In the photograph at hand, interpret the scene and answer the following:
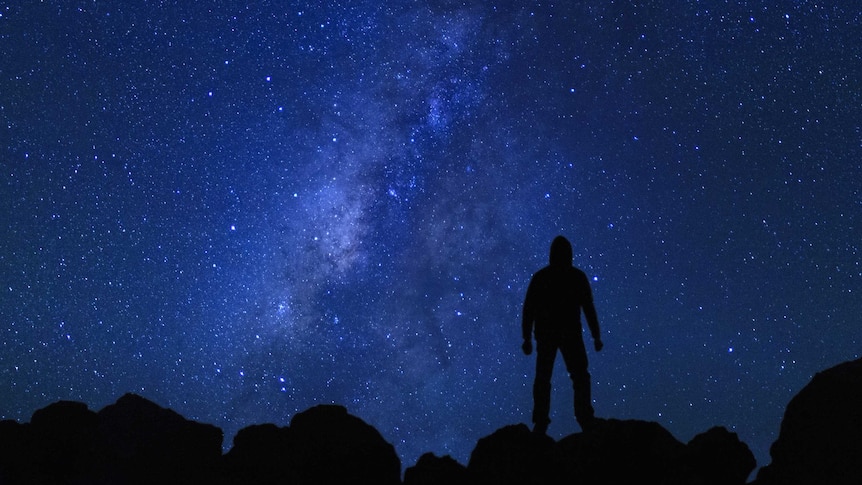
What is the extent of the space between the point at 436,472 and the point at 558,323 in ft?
7.07

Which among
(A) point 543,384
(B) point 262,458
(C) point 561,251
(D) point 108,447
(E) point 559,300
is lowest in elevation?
(B) point 262,458

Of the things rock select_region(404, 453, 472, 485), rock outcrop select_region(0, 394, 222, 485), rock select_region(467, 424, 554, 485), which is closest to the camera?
rock select_region(467, 424, 554, 485)

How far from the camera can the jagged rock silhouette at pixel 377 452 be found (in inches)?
213

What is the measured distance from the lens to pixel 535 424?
6797 mm

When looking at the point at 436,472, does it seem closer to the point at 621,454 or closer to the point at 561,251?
the point at 621,454

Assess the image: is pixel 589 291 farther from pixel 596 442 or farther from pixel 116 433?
pixel 116 433

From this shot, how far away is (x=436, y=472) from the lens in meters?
5.85

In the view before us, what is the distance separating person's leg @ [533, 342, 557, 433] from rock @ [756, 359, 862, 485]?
2.13m

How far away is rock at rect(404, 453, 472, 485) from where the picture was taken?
579 cm

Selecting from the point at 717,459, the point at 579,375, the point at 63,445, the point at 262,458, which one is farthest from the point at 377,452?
the point at 63,445

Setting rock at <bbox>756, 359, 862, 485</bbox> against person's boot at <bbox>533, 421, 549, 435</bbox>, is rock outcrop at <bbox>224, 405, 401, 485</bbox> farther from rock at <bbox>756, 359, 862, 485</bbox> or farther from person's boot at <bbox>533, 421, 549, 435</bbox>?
rock at <bbox>756, 359, 862, 485</bbox>

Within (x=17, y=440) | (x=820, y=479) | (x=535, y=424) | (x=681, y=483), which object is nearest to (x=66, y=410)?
(x=17, y=440)

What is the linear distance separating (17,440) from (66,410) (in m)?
0.53

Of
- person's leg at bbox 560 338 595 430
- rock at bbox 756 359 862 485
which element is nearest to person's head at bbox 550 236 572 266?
person's leg at bbox 560 338 595 430
